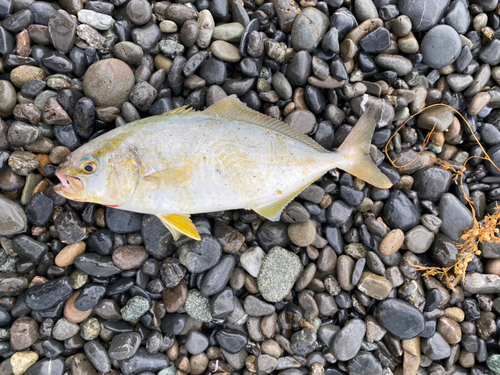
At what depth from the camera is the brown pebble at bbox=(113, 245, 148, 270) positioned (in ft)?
10.9

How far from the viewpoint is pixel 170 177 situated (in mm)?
2912

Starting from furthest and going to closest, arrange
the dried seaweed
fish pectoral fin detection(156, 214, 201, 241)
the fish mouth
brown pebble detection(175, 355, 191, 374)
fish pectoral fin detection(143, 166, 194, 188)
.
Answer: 1. the dried seaweed
2. brown pebble detection(175, 355, 191, 374)
3. fish pectoral fin detection(156, 214, 201, 241)
4. fish pectoral fin detection(143, 166, 194, 188)
5. the fish mouth

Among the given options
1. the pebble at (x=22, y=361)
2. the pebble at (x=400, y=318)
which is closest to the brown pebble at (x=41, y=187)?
the pebble at (x=22, y=361)

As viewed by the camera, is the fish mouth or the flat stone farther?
the flat stone

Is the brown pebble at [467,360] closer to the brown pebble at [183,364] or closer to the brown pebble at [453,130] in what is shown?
the brown pebble at [453,130]

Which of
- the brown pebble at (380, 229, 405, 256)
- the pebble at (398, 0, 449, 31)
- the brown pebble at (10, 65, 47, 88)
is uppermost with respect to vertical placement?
the pebble at (398, 0, 449, 31)

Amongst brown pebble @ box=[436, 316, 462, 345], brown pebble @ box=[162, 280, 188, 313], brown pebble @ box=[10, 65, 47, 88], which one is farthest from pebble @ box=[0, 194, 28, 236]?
brown pebble @ box=[436, 316, 462, 345]

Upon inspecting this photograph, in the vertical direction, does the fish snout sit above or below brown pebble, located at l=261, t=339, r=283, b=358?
above

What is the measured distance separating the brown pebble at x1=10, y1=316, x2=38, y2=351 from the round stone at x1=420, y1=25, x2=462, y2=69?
536 centimetres

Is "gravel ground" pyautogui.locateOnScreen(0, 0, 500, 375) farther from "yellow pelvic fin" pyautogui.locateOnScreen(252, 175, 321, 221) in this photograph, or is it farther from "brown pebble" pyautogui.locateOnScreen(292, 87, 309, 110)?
"yellow pelvic fin" pyautogui.locateOnScreen(252, 175, 321, 221)

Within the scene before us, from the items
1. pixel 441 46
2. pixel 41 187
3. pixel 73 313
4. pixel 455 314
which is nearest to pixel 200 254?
pixel 73 313

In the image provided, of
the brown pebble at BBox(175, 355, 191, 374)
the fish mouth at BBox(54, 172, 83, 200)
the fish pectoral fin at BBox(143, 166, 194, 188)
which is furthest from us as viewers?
the brown pebble at BBox(175, 355, 191, 374)

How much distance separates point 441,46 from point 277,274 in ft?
10.6

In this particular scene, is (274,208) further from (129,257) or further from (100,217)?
(100,217)
